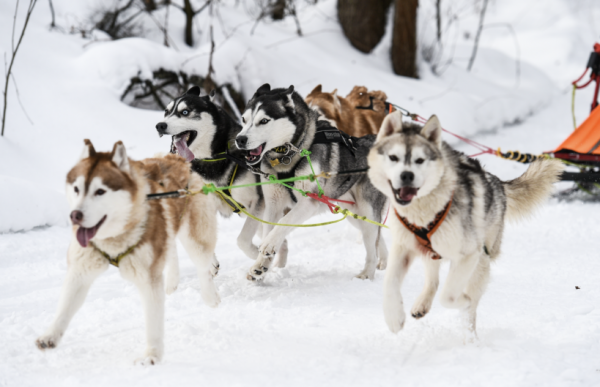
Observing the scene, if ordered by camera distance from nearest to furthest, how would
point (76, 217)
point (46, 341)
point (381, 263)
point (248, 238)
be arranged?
1. point (76, 217)
2. point (46, 341)
3. point (248, 238)
4. point (381, 263)

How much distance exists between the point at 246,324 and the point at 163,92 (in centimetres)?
587

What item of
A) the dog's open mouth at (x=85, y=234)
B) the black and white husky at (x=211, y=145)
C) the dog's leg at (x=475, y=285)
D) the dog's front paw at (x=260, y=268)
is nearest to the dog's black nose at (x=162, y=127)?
the black and white husky at (x=211, y=145)

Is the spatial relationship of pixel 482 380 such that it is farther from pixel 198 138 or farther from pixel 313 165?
pixel 198 138

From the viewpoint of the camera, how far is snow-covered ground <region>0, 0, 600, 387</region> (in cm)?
250

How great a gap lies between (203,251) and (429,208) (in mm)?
1468

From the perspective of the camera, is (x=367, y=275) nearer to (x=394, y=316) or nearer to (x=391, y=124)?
(x=394, y=316)

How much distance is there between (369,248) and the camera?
173 inches

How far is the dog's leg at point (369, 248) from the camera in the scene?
4320 millimetres

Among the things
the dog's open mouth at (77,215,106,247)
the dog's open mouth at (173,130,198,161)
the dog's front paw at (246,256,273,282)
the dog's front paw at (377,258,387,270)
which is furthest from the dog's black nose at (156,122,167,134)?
the dog's front paw at (377,258,387,270)

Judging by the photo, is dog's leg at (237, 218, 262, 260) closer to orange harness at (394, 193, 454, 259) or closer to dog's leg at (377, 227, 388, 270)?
dog's leg at (377, 227, 388, 270)

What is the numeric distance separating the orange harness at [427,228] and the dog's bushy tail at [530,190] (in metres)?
0.89

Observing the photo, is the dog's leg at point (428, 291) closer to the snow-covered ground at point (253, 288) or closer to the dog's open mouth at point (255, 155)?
the snow-covered ground at point (253, 288)

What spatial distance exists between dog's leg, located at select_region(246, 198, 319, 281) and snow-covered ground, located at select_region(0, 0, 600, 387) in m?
0.15

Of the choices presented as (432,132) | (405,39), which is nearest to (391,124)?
(432,132)
